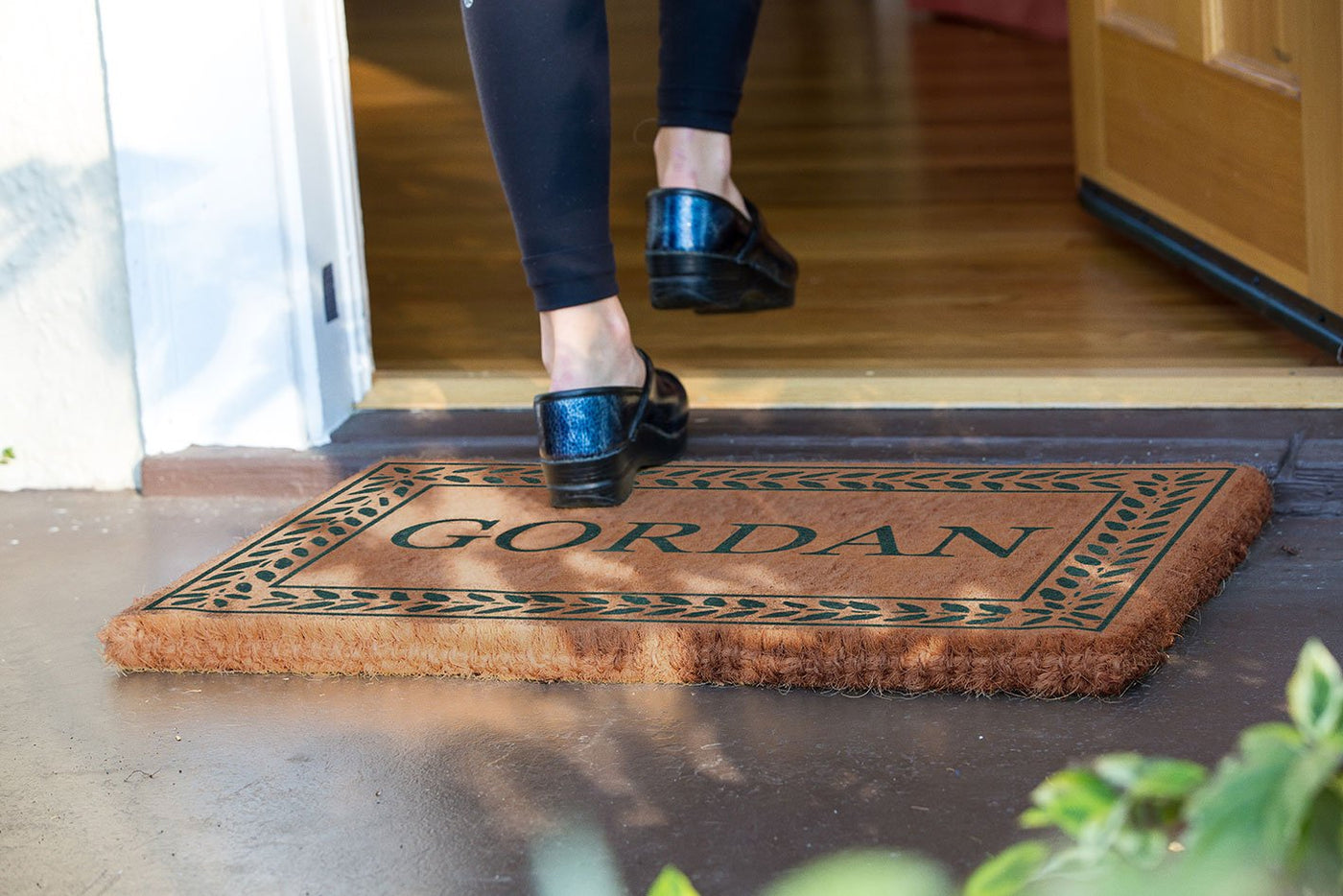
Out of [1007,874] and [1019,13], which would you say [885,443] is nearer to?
[1007,874]

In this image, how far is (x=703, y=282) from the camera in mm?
1594

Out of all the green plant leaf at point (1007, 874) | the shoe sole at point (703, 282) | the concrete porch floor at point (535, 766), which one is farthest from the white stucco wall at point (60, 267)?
the green plant leaf at point (1007, 874)

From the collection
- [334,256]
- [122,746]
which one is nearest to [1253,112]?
[334,256]

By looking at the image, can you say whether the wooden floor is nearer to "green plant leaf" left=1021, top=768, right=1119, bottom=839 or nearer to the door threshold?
the door threshold

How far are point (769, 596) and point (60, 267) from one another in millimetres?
1017

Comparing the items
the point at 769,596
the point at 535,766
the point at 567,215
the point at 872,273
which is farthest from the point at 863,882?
the point at 872,273

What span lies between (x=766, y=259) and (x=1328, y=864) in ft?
4.63

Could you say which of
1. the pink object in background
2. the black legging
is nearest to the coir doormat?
the black legging

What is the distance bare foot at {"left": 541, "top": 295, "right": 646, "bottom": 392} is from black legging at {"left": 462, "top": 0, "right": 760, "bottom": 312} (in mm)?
17

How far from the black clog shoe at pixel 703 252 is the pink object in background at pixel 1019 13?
385 cm

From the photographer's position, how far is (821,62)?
487cm

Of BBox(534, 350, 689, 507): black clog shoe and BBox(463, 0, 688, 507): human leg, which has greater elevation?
BBox(463, 0, 688, 507): human leg

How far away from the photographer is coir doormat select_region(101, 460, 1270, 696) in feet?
3.79

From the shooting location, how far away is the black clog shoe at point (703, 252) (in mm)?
1565
